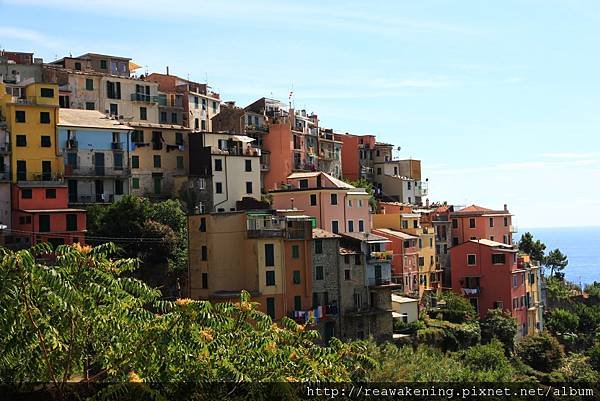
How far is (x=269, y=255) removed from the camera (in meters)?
48.7

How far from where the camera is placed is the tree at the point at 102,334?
1352cm

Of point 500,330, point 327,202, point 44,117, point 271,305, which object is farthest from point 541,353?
point 44,117

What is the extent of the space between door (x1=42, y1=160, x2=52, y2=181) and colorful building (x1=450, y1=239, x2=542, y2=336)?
118 feet

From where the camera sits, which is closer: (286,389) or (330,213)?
(286,389)

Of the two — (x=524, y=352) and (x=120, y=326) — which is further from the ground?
(x=120, y=326)

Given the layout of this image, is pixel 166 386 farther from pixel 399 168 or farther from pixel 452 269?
pixel 399 168

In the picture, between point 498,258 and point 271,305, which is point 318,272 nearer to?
point 271,305

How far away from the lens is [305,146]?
81188 millimetres

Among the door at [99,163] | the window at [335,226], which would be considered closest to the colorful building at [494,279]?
the window at [335,226]

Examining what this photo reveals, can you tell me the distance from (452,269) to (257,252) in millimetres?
29755

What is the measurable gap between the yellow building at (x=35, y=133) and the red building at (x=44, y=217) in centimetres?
241

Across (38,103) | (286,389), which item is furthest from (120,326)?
(38,103)

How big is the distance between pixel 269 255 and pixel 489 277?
1112 inches

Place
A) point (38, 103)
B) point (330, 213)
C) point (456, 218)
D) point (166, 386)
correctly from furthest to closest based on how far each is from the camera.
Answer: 1. point (456, 218)
2. point (330, 213)
3. point (38, 103)
4. point (166, 386)
